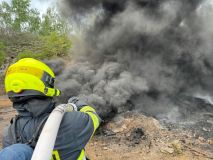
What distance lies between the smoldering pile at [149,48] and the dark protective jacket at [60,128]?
307 inches

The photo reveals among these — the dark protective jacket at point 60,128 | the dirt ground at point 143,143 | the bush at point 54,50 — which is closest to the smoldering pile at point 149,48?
the dirt ground at point 143,143

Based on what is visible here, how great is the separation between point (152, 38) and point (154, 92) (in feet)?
6.78

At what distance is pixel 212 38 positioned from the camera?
11422 mm

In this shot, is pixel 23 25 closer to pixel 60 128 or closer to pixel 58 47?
pixel 58 47

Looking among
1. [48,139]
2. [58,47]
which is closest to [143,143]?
[48,139]

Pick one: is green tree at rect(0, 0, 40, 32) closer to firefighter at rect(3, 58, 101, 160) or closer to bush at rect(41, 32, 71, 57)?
bush at rect(41, 32, 71, 57)

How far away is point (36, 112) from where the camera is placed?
6.16ft

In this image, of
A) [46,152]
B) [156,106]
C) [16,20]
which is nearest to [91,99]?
[156,106]

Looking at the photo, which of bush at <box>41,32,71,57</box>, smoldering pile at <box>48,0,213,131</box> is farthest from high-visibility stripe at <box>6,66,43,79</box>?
bush at <box>41,32,71,57</box>

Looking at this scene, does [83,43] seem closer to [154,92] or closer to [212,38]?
[154,92]

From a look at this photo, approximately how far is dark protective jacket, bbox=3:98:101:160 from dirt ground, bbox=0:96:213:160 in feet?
14.9

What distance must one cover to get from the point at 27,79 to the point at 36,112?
23 cm

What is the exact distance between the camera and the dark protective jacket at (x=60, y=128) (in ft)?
6.08

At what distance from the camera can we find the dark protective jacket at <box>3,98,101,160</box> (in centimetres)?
185
